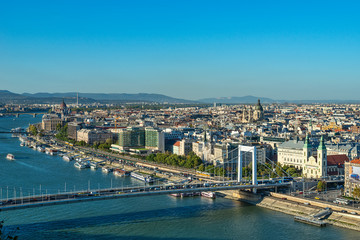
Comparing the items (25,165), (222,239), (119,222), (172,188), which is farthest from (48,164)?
(222,239)

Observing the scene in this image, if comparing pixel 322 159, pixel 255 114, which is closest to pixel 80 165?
pixel 322 159

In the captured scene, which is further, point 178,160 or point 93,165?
point 93,165

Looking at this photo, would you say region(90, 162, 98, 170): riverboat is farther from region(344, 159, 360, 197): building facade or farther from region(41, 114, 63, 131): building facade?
region(41, 114, 63, 131): building facade

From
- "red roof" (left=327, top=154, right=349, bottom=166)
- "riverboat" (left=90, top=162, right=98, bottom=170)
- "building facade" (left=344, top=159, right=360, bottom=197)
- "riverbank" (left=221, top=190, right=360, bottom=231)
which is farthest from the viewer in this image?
"riverboat" (left=90, top=162, right=98, bottom=170)

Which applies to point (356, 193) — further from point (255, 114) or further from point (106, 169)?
point (255, 114)

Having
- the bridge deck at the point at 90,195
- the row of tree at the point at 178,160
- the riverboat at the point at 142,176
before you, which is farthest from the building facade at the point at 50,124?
the bridge deck at the point at 90,195

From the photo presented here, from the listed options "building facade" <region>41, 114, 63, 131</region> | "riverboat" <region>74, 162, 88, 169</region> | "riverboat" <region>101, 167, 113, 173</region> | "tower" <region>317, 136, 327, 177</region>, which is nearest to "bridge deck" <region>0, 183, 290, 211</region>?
"tower" <region>317, 136, 327, 177</region>

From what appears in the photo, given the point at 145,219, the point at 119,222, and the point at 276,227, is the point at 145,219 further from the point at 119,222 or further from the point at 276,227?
the point at 276,227

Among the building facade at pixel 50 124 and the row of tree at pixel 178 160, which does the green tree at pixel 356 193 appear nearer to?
the row of tree at pixel 178 160
